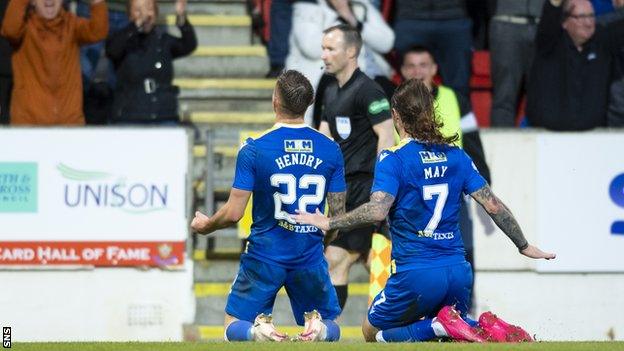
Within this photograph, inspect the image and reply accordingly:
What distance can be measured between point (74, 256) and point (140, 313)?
2.51 feet

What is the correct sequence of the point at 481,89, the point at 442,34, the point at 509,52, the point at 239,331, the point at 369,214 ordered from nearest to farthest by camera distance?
the point at 369,214 < the point at 239,331 < the point at 442,34 < the point at 509,52 < the point at 481,89

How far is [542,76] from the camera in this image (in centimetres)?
1488

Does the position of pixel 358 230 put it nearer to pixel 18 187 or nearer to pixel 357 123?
pixel 357 123

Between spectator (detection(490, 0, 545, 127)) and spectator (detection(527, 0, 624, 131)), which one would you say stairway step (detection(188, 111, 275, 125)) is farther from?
spectator (detection(527, 0, 624, 131))

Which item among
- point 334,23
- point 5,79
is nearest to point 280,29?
point 334,23

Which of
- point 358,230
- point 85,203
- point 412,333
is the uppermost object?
point 358,230

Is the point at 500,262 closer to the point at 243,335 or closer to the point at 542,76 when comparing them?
the point at 542,76

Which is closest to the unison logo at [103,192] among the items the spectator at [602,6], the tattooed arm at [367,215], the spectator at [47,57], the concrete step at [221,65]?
the spectator at [47,57]

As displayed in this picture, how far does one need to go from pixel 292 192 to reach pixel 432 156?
0.88 metres

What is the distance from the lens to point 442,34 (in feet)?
50.2

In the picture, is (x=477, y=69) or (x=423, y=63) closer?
(x=423, y=63)

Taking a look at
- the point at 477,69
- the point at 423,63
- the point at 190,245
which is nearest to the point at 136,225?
the point at 190,245

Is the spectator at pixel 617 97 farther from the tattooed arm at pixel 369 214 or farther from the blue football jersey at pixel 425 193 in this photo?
the tattooed arm at pixel 369 214

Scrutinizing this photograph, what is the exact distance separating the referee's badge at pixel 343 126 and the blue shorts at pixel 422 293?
221 cm
